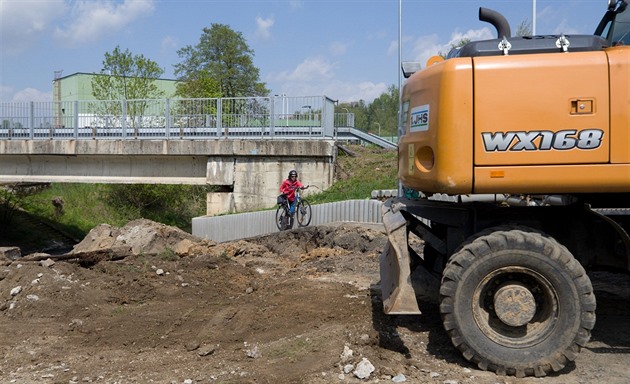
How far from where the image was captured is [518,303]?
5184mm

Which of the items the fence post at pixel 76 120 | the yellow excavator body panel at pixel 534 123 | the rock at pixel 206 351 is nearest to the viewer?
the yellow excavator body panel at pixel 534 123

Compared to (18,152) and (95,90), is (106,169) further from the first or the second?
(95,90)

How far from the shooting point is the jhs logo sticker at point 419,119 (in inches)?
214

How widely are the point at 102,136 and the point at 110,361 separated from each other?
1711cm

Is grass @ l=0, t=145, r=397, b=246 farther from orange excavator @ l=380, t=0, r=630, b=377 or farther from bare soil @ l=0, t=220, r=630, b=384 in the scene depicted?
orange excavator @ l=380, t=0, r=630, b=377

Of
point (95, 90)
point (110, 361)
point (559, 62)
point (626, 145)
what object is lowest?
point (110, 361)

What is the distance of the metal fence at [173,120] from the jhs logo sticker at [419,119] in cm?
1395

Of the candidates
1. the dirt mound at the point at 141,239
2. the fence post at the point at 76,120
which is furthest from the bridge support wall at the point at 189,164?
the dirt mound at the point at 141,239

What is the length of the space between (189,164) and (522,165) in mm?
16780

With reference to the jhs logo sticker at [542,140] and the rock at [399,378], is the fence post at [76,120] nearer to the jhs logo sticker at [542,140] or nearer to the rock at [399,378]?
the rock at [399,378]

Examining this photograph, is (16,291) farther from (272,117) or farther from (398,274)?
(272,117)

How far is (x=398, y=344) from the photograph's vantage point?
19.3 ft

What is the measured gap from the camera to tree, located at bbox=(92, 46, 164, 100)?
33.3m

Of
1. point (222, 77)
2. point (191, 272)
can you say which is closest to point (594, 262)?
point (191, 272)
